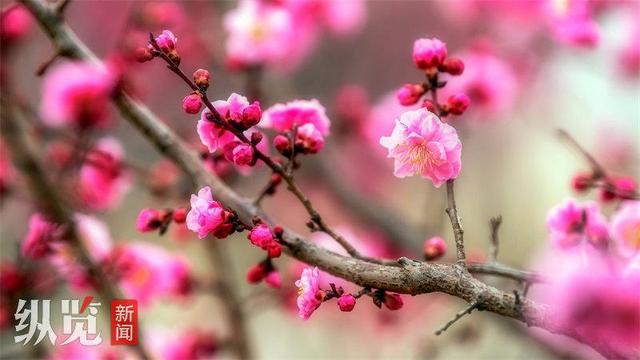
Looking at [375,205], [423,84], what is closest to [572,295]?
[423,84]

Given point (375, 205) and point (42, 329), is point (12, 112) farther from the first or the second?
point (375, 205)

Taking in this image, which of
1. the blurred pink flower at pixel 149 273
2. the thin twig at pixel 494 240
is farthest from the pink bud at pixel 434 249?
the blurred pink flower at pixel 149 273

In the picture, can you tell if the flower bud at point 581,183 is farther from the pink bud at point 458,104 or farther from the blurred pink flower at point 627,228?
the pink bud at point 458,104

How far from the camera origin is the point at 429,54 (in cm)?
67

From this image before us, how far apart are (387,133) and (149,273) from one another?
0.62m

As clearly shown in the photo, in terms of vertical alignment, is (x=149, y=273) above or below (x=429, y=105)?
above

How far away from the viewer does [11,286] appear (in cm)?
103

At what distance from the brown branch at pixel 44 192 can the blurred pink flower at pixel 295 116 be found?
0.42m

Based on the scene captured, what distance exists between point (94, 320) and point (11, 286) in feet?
0.50

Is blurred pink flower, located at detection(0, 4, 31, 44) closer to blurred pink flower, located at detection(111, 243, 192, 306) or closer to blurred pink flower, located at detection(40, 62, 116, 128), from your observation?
blurred pink flower, located at detection(40, 62, 116, 128)

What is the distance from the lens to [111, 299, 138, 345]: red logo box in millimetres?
945

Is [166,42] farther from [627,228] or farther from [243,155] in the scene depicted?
[627,228]

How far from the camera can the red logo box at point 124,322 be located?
945 millimetres

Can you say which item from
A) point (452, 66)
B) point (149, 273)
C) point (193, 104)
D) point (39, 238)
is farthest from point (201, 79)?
point (149, 273)
